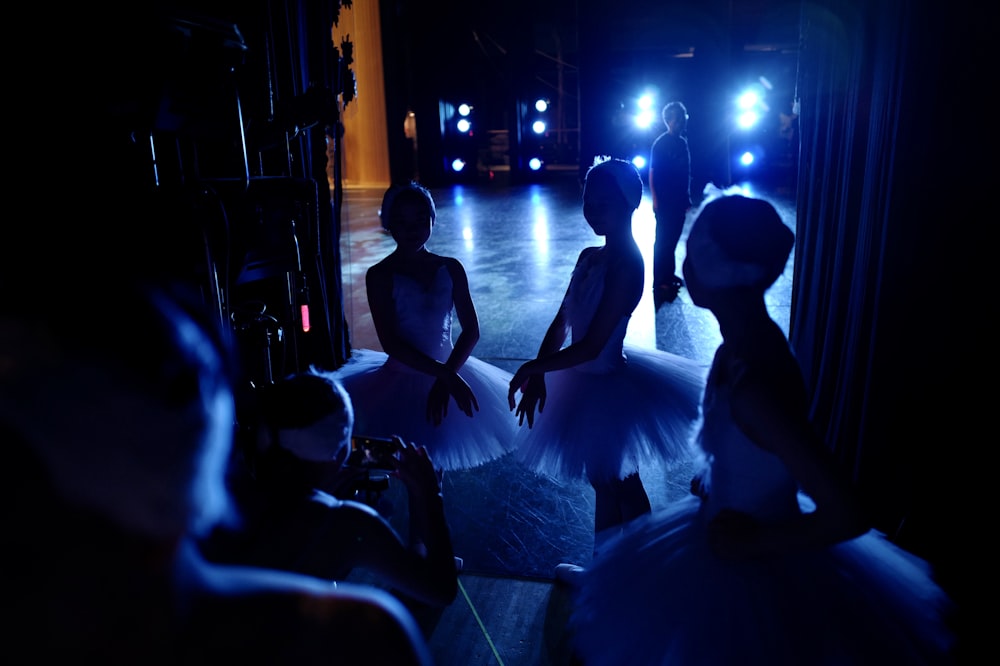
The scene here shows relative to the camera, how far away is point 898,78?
3072 millimetres

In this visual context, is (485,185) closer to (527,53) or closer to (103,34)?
(527,53)

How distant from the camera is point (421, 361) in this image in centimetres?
297

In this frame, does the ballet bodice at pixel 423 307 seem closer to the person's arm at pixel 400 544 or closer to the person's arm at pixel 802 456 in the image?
the person's arm at pixel 400 544

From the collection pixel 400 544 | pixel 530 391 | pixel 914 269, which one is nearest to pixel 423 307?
pixel 530 391

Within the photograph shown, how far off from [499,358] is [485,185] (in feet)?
54.6

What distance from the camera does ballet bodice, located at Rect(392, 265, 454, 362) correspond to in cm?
304

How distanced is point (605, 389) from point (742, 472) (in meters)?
1.20

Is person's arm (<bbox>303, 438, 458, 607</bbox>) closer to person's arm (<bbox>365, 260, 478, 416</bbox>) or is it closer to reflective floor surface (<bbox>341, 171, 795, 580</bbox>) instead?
person's arm (<bbox>365, 260, 478, 416</bbox>)

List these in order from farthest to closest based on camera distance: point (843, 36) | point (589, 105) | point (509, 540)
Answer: point (589, 105)
point (843, 36)
point (509, 540)

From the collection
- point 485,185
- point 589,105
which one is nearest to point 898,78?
point 589,105

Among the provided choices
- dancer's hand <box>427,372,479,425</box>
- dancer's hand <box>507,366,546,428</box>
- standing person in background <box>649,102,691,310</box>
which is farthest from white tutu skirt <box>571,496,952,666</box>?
standing person in background <box>649,102,691,310</box>

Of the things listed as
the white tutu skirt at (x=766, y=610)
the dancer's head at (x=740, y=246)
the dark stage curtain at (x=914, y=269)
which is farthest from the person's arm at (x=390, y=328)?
the dark stage curtain at (x=914, y=269)

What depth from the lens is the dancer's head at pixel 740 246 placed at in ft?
5.20

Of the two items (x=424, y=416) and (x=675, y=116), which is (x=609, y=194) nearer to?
(x=424, y=416)
